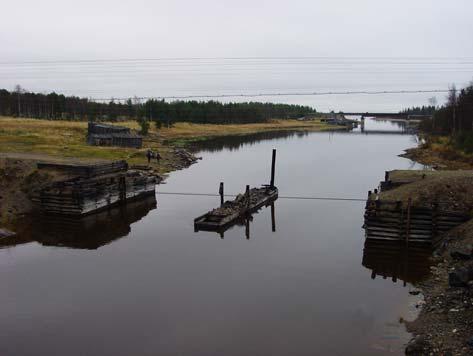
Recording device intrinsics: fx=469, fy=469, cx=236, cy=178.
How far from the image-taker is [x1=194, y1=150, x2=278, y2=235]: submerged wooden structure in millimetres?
32812

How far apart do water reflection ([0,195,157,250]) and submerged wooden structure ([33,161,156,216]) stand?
73 cm

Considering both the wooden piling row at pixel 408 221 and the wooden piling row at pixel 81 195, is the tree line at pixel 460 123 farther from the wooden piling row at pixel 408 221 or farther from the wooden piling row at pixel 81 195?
the wooden piling row at pixel 81 195

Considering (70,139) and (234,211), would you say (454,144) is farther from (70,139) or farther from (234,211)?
(70,139)

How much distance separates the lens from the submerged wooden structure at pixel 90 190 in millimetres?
36562

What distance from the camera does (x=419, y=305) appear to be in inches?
775

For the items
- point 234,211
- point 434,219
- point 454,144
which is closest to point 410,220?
point 434,219

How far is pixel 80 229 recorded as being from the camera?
33812 millimetres

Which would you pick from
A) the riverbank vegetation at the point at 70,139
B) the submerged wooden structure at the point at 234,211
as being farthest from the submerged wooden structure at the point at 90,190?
the riverbank vegetation at the point at 70,139

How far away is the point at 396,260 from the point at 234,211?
42.6 feet

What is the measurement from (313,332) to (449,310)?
5084 millimetres

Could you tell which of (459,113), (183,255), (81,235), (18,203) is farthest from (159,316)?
(459,113)

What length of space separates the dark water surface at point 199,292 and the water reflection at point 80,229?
8.7 inches

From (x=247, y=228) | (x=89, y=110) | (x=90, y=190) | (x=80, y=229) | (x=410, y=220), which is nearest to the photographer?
(x=410, y=220)

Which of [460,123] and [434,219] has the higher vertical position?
[460,123]
